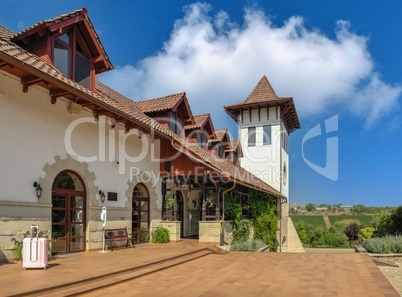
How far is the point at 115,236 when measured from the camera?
11.4 metres

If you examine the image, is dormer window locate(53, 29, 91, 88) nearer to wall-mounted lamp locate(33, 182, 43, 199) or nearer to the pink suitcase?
wall-mounted lamp locate(33, 182, 43, 199)

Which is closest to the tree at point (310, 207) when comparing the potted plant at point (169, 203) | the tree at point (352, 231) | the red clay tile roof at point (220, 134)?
the tree at point (352, 231)

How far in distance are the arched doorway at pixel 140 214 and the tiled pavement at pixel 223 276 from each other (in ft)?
9.58

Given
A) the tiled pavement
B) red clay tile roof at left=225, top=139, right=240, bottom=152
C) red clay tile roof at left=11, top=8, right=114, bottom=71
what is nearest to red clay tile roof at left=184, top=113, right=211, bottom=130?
red clay tile roof at left=225, top=139, right=240, bottom=152

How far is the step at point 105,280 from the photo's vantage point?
5.83 m

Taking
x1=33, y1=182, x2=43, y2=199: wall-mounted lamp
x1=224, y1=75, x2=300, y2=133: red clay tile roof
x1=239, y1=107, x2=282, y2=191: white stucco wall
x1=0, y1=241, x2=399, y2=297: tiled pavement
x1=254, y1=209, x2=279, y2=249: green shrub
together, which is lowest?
x1=254, y1=209, x2=279, y2=249: green shrub

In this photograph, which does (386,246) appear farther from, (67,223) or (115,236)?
(67,223)

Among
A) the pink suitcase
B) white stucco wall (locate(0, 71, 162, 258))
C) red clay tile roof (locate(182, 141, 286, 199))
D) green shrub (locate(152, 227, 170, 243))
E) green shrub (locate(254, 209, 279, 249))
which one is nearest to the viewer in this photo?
the pink suitcase

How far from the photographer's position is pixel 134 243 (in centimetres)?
1304

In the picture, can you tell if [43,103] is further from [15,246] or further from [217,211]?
[217,211]

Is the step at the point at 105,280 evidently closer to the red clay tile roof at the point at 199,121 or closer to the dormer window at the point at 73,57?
the dormer window at the point at 73,57

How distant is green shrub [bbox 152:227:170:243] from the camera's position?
1384cm

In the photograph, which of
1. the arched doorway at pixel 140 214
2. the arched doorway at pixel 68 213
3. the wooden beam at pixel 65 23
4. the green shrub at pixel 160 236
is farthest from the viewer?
the green shrub at pixel 160 236

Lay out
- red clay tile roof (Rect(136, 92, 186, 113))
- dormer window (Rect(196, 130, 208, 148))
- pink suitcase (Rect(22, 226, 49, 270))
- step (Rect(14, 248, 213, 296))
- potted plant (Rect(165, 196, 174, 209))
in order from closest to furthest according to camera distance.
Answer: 1. step (Rect(14, 248, 213, 296))
2. pink suitcase (Rect(22, 226, 49, 270))
3. potted plant (Rect(165, 196, 174, 209))
4. red clay tile roof (Rect(136, 92, 186, 113))
5. dormer window (Rect(196, 130, 208, 148))
